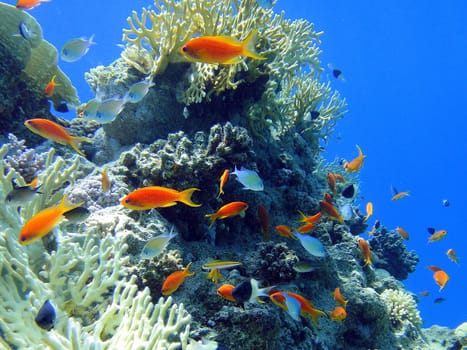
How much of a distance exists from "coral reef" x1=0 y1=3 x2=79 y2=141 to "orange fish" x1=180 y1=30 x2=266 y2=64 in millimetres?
4341

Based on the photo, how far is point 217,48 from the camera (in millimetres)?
3359

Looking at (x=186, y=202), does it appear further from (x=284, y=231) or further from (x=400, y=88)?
(x=400, y=88)

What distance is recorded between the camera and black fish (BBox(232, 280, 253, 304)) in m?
2.98

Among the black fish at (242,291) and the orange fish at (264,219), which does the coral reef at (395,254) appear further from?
the black fish at (242,291)

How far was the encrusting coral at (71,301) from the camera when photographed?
2299 millimetres

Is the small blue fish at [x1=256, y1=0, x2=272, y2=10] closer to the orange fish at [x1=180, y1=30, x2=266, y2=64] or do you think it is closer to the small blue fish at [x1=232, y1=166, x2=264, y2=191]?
the orange fish at [x1=180, y1=30, x2=266, y2=64]

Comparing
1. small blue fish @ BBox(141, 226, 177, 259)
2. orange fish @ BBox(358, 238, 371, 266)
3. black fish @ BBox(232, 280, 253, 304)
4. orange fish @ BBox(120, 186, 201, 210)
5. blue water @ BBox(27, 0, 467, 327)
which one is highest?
blue water @ BBox(27, 0, 467, 327)

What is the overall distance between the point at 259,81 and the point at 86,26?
152462 mm

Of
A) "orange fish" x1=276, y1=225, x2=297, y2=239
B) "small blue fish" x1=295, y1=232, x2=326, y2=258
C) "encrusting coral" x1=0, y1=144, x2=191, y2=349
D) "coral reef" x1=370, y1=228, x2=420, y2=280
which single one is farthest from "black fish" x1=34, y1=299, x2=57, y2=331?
"coral reef" x1=370, y1=228, x2=420, y2=280

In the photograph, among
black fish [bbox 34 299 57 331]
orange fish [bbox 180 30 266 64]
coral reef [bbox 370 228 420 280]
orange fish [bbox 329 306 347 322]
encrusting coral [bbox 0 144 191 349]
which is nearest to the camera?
black fish [bbox 34 299 57 331]

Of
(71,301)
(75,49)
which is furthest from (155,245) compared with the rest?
(75,49)

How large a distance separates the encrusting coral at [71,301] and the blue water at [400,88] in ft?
362

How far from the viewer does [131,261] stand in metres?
3.68

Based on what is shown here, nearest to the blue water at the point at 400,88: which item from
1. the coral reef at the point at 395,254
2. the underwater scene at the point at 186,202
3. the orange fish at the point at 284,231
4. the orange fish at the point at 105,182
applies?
the coral reef at the point at 395,254
